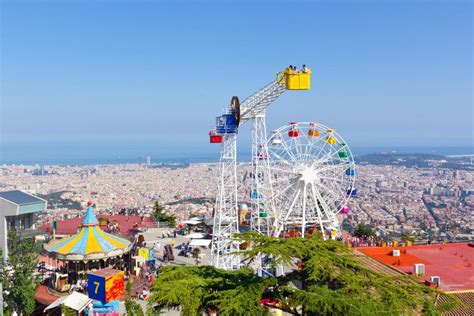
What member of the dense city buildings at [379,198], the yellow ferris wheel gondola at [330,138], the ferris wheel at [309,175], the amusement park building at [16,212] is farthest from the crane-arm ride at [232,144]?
the dense city buildings at [379,198]

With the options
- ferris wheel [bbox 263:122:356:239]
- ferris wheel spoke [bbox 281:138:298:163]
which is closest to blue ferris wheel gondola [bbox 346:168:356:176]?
ferris wheel [bbox 263:122:356:239]

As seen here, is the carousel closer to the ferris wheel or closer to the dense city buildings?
the ferris wheel

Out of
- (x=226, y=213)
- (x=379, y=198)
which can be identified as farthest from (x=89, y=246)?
(x=379, y=198)

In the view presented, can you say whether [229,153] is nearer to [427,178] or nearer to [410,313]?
[410,313]

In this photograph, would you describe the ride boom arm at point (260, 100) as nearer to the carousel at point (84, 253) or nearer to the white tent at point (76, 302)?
the carousel at point (84, 253)

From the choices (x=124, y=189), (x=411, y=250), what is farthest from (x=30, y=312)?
(x=124, y=189)
